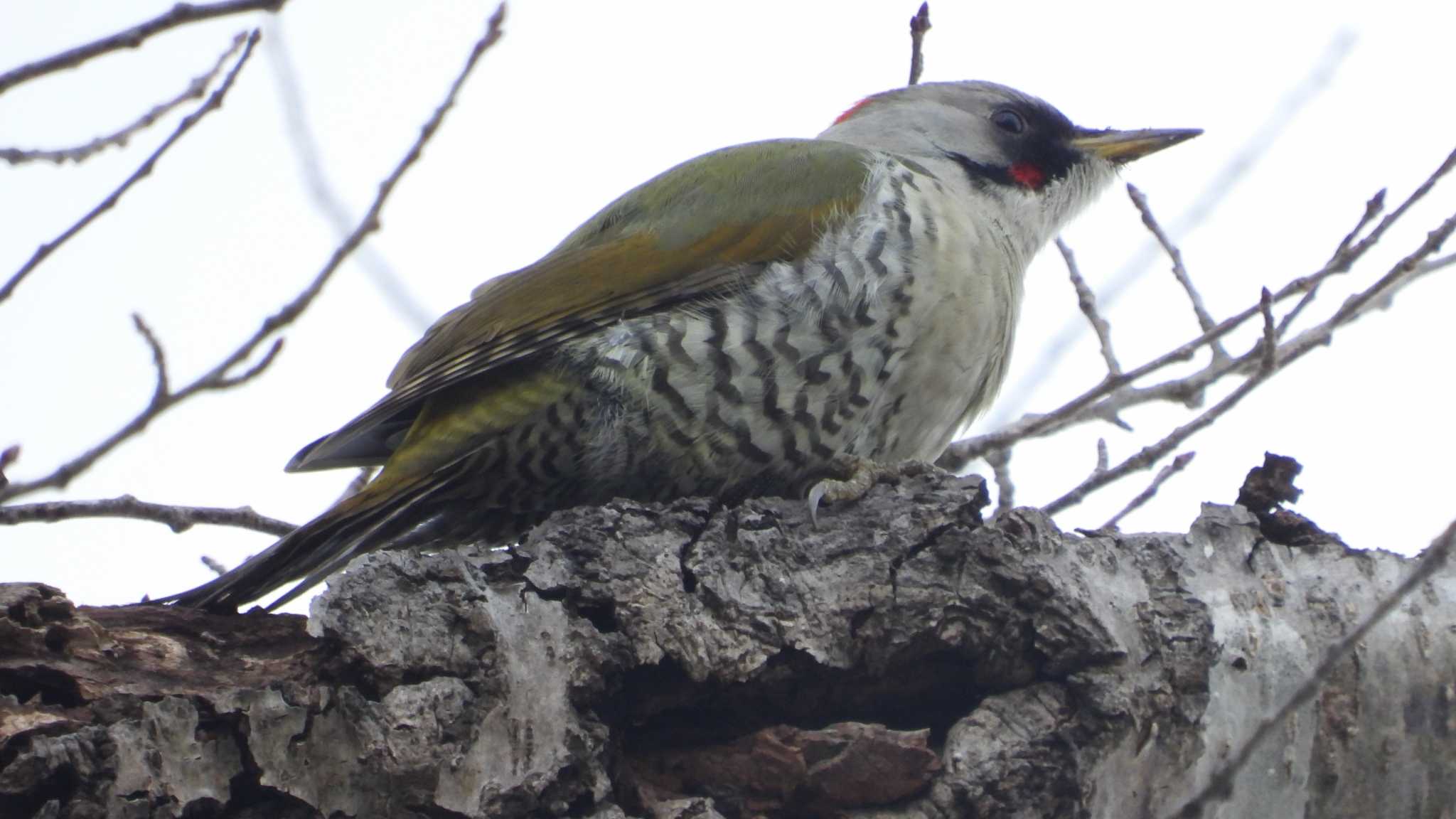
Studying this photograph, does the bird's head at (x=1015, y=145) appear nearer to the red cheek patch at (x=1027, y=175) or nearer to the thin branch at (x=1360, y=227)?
the red cheek patch at (x=1027, y=175)

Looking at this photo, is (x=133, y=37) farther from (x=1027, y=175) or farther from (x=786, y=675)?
(x=1027, y=175)

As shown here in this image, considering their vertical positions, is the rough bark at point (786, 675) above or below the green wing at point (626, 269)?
below

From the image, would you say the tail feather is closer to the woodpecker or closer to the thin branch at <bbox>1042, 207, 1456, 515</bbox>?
the woodpecker

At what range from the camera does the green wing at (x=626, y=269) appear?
3.82m

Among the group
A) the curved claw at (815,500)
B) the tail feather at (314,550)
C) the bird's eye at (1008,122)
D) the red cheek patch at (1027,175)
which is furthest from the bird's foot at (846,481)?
the bird's eye at (1008,122)

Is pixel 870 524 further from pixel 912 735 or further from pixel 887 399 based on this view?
pixel 887 399

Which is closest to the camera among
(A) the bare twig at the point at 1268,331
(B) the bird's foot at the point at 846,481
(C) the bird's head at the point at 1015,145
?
(B) the bird's foot at the point at 846,481

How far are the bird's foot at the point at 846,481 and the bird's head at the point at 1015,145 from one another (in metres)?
1.50

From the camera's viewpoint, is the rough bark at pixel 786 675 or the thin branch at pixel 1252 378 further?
the thin branch at pixel 1252 378

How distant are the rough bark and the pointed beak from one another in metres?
2.50

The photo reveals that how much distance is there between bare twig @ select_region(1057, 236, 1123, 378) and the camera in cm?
453

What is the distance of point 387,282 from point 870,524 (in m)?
2.24

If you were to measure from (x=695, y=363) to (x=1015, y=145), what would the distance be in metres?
2.06

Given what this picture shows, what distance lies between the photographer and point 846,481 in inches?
150
